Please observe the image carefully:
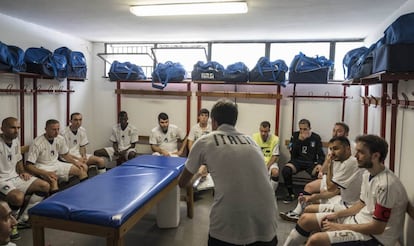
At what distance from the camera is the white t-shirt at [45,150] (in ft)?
12.5

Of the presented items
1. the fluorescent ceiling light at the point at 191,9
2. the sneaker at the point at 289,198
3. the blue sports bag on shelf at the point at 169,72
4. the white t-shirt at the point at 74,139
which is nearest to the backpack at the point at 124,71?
the blue sports bag on shelf at the point at 169,72

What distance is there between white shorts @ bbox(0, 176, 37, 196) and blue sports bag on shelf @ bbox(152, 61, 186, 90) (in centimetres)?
228

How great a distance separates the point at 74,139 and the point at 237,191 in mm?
3712

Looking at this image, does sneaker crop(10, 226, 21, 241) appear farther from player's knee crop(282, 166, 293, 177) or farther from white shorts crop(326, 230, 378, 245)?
player's knee crop(282, 166, 293, 177)

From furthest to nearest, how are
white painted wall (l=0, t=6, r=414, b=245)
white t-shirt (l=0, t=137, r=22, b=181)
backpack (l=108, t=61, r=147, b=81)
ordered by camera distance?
backpack (l=108, t=61, r=147, b=81)
white painted wall (l=0, t=6, r=414, b=245)
white t-shirt (l=0, t=137, r=22, b=181)

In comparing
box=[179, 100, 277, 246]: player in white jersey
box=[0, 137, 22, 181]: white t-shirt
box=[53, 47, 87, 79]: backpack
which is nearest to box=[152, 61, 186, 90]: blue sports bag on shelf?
box=[53, 47, 87, 79]: backpack

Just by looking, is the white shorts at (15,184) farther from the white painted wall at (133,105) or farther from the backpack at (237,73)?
the backpack at (237,73)

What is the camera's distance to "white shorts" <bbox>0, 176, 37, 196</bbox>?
10.5 ft

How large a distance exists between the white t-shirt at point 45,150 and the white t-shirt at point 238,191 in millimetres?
2924

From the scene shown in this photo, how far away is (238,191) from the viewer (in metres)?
1.63

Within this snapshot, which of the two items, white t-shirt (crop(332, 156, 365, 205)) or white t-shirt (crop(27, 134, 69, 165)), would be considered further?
white t-shirt (crop(27, 134, 69, 165))

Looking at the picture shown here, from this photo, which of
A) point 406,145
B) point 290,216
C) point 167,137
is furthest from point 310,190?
point 167,137

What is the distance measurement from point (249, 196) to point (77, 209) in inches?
45.4

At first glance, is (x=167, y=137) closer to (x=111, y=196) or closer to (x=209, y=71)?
(x=209, y=71)
